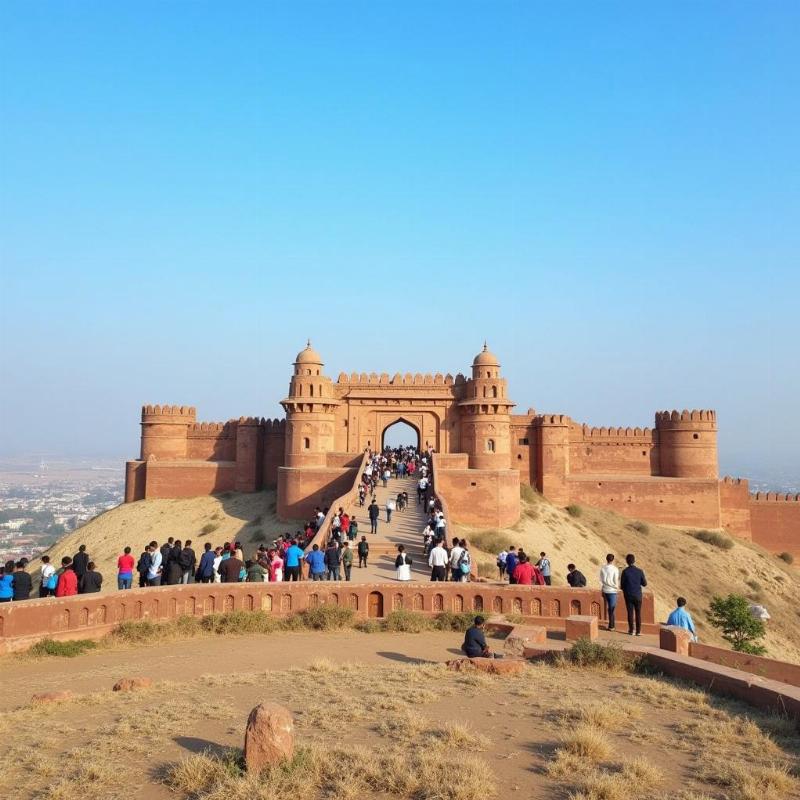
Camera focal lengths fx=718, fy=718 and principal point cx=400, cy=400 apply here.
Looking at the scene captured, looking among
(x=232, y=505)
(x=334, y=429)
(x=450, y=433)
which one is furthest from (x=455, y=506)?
(x=232, y=505)

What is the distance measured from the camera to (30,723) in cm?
670

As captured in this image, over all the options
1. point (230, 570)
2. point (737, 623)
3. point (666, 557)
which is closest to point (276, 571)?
point (230, 570)

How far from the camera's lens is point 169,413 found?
3575cm

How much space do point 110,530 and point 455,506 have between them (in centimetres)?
1530

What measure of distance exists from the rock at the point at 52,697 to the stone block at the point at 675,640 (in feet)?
22.8

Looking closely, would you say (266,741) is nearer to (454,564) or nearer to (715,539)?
(454,564)

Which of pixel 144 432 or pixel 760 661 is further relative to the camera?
pixel 144 432

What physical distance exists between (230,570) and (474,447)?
62.7 ft

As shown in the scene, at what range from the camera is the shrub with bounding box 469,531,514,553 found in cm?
2531

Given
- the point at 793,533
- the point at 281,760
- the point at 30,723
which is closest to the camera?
the point at 281,760

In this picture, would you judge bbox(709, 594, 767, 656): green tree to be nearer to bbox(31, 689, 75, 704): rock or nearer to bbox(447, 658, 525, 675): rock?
bbox(447, 658, 525, 675): rock

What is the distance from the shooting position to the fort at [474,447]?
30844 millimetres

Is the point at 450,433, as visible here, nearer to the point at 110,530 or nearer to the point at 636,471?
Answer: the point at 636,471

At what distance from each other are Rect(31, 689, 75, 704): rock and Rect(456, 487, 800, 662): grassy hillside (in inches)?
704
